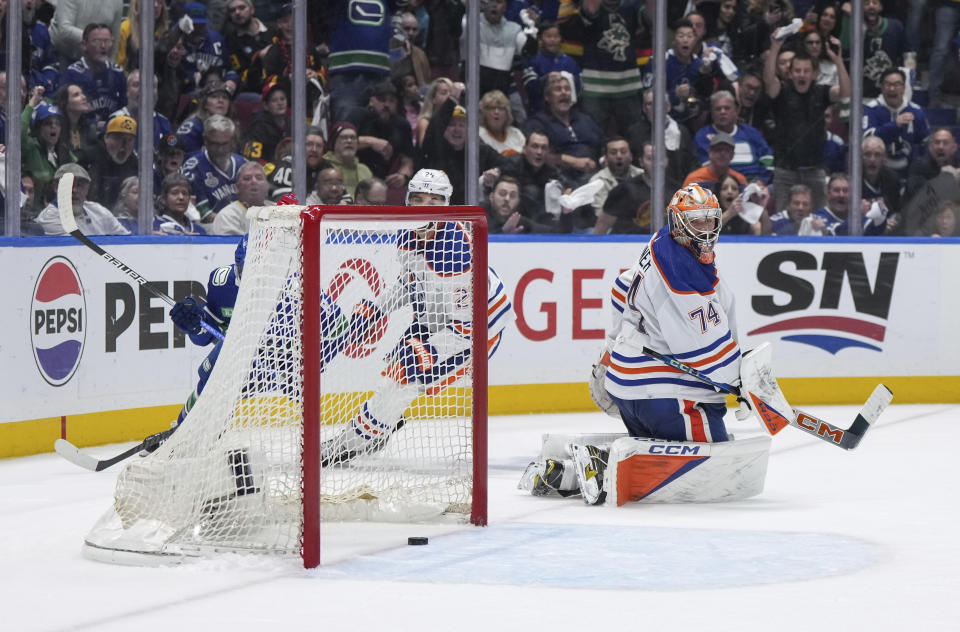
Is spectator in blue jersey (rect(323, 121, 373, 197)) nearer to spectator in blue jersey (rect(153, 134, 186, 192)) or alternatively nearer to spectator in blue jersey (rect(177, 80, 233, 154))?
spectator in blue jersey (rect(177, 80, 233, 154))

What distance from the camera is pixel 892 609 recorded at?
3.26 meters

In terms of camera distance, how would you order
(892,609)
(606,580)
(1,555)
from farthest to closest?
(1,555) < (606,580) < (892,609)

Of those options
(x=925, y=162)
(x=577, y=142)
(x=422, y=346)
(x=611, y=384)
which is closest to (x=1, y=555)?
(x=422, y=346)

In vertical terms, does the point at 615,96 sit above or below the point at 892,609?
above

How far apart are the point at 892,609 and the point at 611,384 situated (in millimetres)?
1839

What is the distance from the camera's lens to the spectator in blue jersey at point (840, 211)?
821 centimetres

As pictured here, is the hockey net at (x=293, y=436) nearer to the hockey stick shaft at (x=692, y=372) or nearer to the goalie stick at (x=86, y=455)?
the hockey stick shaft at (x=692, y=372)

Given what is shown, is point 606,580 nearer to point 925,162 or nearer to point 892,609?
point 892,609

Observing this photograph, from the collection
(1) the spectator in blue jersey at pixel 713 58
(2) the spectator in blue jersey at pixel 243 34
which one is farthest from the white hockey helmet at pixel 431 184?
(1) the spectator in blue jersey at pixel 713 58

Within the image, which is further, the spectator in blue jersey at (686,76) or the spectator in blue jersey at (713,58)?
the spectator in blue jersey at (713,58)

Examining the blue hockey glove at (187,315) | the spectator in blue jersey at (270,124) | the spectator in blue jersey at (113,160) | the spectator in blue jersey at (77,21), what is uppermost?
the spectator in blue jersey at (77,21)

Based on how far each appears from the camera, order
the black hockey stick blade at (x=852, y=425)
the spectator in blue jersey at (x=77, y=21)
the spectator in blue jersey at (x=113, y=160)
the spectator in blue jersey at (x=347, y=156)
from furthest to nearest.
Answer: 1. the spectator in blue jersey at (x=347, y=156)
2. the spectator in blue jersey at (x=113, y=160)
3. the spectator in blue jersey at (x=77, y=21)
4. the black hockey stick blade at (x=852, y=425)

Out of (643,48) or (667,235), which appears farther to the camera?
(643,48)

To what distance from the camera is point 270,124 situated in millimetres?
7348
